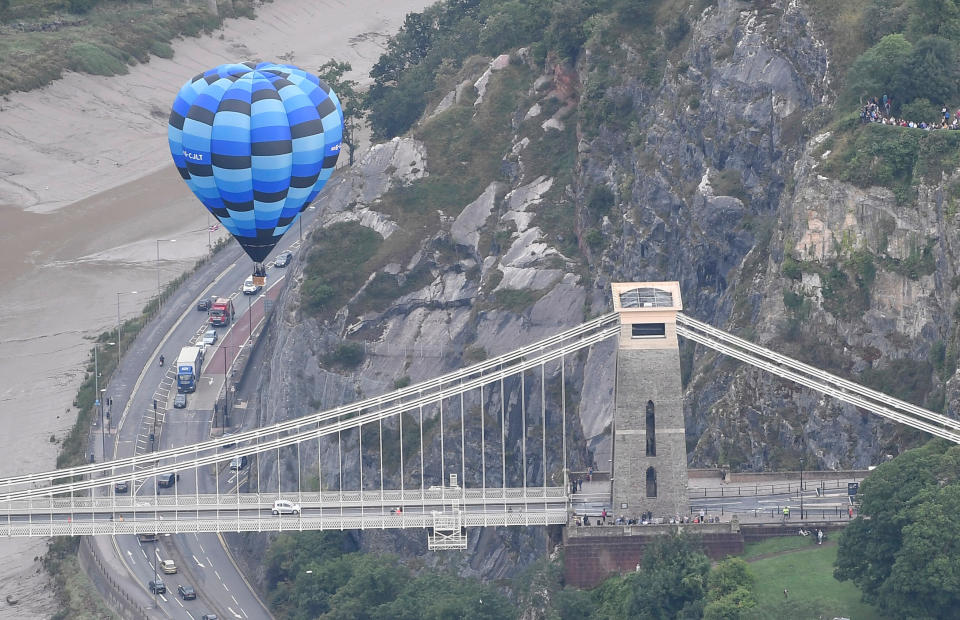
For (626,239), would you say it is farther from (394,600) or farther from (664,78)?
(394,600)

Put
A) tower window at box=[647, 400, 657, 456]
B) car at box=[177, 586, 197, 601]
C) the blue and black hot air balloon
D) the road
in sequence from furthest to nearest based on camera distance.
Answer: the road < car at box=[177, 586, 197, 601] < the blue and black hot air balloon < tower window at box=[647, 400, 657, 456]

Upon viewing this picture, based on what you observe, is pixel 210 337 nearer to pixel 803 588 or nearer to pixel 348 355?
pixel 348 355

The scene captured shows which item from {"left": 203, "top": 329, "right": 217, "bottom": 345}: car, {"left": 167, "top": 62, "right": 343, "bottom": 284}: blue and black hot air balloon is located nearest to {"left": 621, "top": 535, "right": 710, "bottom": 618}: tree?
{"left": 167, "top": 62, "right": 343, "bottom": 284}: blue and black hot air balloon

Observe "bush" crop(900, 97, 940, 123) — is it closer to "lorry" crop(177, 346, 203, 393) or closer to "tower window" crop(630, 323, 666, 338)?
"tower window" crop(630, 323, 666, 338)

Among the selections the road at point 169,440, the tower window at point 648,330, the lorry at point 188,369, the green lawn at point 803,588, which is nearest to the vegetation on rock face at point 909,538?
the green lawn at point 803,588

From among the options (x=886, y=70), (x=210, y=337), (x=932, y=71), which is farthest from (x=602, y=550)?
(x=210, y=337)

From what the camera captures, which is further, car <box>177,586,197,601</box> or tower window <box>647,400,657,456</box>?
car <box>177,586,197,601</box>
